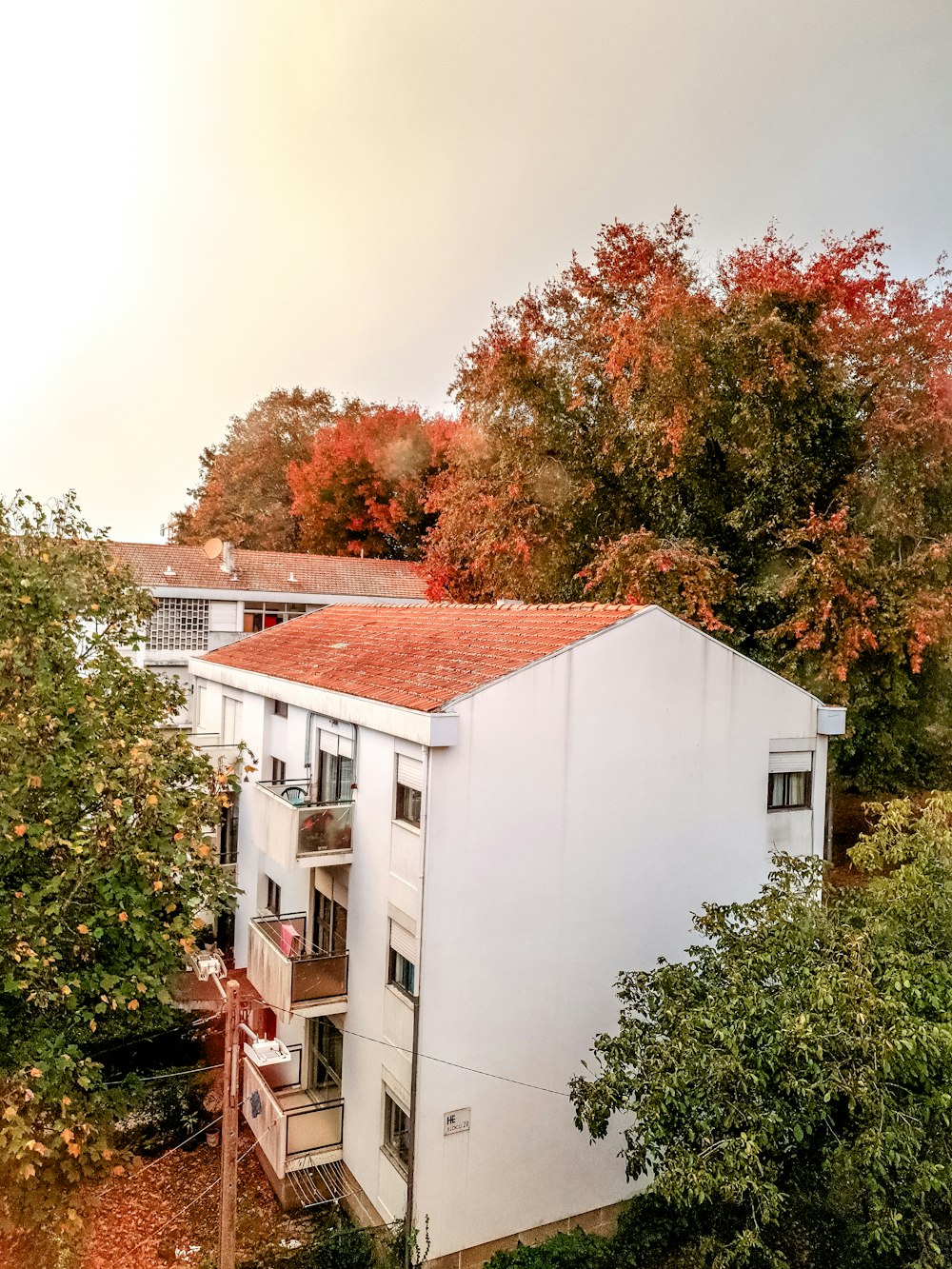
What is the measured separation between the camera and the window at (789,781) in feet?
42.2

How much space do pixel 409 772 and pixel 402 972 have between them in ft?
8.38

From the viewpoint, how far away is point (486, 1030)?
10383 millimetres

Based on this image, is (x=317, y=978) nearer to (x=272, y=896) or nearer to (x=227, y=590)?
(x=272, y=896)

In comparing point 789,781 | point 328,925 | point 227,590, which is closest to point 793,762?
point 789,781

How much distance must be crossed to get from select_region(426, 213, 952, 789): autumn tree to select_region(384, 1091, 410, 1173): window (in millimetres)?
10145

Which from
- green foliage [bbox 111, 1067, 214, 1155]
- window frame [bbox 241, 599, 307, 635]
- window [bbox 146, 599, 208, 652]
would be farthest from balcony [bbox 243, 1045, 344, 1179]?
window frame [bbox 241, 599, 307, 635]

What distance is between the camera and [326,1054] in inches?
493

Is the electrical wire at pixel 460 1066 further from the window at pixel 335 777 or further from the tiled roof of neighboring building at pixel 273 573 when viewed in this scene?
the tiled roof of neighboring building at pixel 273 573

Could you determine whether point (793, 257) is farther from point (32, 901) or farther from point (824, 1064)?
point (32, 901)

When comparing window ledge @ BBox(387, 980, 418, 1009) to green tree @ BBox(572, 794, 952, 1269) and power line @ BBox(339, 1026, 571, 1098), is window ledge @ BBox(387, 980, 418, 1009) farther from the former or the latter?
green tree @ BBox(572, 794, 952, 1269)

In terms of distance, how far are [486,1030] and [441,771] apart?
329 cm

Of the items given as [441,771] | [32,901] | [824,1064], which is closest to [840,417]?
[441,771]

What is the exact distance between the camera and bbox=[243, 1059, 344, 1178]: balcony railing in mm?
11289

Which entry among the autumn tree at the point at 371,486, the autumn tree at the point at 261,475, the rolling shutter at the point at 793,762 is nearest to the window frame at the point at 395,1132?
the rolling shutter at the point at 793,762
